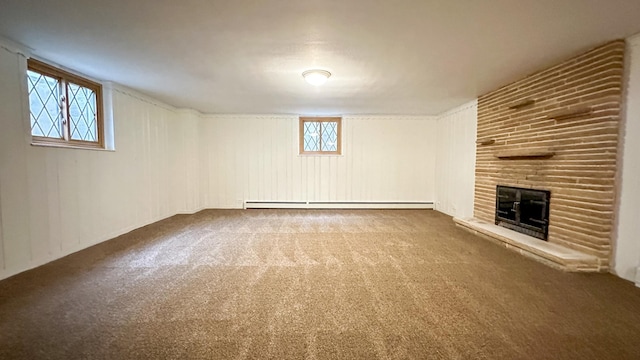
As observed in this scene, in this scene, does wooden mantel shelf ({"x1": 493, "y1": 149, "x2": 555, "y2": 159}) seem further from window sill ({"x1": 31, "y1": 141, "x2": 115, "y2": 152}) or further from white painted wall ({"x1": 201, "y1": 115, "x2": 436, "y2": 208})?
window sill ({"x1": 31, "y1": 141, "x2": 115, "y2": 152})

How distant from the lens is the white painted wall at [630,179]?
8.27 feet

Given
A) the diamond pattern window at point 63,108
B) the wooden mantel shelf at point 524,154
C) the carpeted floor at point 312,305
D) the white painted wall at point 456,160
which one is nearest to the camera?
the carpeted floor at point 312,305

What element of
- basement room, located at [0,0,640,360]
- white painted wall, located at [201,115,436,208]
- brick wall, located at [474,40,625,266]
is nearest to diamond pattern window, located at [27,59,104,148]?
basement room, located at [0,0,640,360]

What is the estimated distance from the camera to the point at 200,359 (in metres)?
1.49

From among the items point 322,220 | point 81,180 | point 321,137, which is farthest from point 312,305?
point 321,137

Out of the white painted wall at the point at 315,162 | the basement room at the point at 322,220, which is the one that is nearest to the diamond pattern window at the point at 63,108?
the basement room at the point at 322,220

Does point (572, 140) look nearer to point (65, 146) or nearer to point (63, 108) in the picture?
point (65, 146)

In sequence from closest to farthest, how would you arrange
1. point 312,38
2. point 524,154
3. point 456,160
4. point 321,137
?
point 312,38 → point 524,154 → point 456,160 → point 321,137

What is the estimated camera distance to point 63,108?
3338 mm

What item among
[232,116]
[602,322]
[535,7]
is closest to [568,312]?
[602,322]

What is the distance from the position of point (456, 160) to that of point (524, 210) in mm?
2081

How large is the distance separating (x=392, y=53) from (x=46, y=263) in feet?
14.3

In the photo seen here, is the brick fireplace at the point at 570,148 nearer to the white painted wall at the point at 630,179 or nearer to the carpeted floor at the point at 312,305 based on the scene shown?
the white painted wall at the point at 630,179

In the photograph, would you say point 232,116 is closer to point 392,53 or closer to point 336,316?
point 392,53
